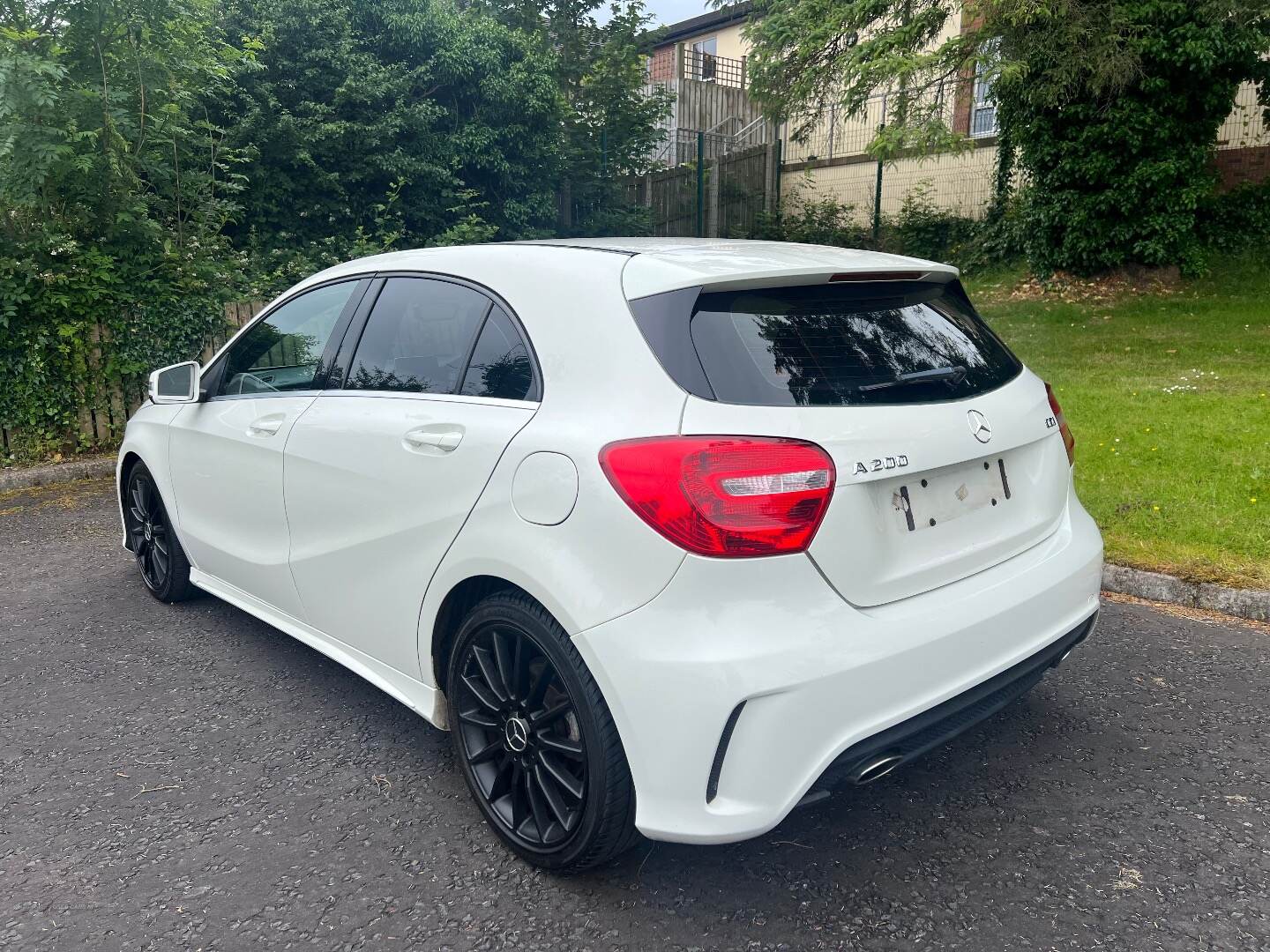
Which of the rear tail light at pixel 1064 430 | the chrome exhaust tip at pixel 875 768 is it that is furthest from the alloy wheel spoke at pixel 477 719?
the rear tail light at pixel 1064 430

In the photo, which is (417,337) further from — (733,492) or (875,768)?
(875,768)

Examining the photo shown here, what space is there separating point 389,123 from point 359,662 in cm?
1125

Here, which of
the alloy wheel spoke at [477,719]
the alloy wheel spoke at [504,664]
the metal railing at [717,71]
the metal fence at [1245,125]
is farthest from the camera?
the metal railing at [717,71]

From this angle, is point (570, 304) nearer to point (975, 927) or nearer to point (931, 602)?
point (931, 602)

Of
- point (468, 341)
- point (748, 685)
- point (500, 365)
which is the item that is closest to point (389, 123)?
point (468, 341)

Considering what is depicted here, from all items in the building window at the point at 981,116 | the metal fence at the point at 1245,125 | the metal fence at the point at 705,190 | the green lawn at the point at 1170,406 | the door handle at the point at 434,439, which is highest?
the building window at the point at 981,116

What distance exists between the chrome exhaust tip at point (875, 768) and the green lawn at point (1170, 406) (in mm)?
2880

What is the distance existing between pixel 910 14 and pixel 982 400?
11511mm

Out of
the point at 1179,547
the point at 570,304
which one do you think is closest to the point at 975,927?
the point at 570,304

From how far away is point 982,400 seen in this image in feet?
8.87

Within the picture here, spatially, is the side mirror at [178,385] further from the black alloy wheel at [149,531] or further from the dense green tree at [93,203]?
the dense green tree at [93,203]

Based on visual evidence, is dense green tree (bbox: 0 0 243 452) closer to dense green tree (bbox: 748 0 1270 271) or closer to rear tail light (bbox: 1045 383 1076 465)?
rear tail light (bbox: 1045 383 1076 465)

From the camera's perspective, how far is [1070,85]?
1279 cm

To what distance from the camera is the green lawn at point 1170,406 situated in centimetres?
489
